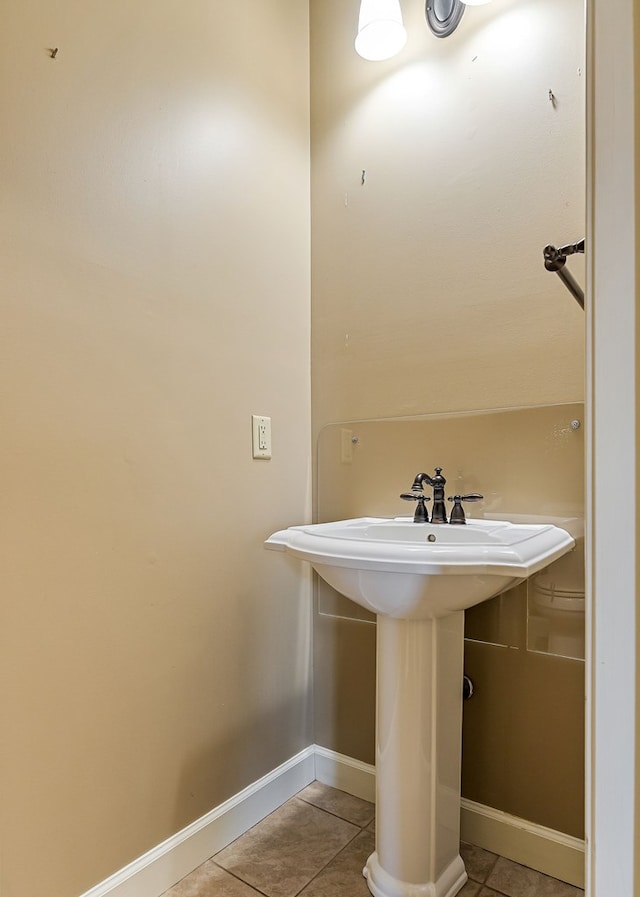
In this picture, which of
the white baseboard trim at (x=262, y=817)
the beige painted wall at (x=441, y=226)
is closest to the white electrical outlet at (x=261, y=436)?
the beige painted wall at (x=441, y=226)

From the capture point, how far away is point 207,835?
127cm

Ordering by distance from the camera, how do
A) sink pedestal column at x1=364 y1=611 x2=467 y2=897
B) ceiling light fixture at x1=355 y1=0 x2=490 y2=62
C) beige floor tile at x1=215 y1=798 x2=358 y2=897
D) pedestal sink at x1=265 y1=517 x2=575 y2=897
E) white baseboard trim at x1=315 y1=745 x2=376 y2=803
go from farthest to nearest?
1. white baseboard trim at x1=315 y1=745 x2=376 y2=803
2. ceiling light fixture at x1=355 y1=0 x2=490 y2=62
3. beige floor tile at x1=215 y1=798 x2=358 y2=897
4. sink pedestal column at x1=364 y1=611 x2=467 y2=897
5. pedestal sink at x1=265 y1=517 x2=575 y2=897

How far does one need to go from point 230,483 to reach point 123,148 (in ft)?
2.65

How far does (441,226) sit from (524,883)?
1.62m

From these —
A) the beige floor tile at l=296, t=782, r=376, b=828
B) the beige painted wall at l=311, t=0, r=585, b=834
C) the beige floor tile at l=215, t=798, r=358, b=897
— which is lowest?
the beige floor tile at l=296, t=782, r=376, b=828

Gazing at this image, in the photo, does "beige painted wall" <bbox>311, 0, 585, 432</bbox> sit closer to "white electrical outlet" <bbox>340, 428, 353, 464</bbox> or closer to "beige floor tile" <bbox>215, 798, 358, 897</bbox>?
"white electrical outlet" <bbox>340, 428, 353, 464</bbox>

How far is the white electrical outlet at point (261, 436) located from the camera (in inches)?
57.5

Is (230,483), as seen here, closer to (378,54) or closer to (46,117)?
(46,117)

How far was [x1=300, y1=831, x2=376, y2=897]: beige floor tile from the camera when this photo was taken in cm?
118

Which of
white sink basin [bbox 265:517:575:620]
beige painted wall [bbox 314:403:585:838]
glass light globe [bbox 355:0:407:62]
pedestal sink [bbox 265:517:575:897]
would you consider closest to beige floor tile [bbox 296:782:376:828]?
beige painted wall [bbox 314:403:585:838]

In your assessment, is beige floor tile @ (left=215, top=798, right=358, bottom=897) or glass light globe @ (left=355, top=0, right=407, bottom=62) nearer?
beige floor tile @ (left=215, top=798, right=358, bottom=897)

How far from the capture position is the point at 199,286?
1316 millimetres

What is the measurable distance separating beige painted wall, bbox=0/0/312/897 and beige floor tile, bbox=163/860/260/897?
0.12 metres

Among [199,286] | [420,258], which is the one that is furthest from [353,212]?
[199,286]
